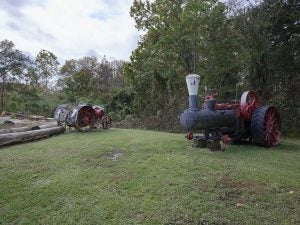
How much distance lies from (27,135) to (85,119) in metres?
2.67

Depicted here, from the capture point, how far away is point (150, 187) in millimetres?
6062

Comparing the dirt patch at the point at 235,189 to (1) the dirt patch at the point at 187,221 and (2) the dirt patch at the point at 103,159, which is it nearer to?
(1) the dirt patch at the point at 187,221

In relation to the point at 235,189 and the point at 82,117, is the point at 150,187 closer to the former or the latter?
the point at 235,189

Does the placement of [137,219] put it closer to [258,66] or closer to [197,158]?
[197,158]

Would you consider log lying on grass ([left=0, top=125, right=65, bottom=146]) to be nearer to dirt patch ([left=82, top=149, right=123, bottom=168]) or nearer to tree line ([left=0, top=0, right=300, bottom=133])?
dirt patch ([left=82, top=149, right=123, bottom=168])

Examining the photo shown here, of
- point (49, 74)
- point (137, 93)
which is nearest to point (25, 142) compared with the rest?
point (137, 93)

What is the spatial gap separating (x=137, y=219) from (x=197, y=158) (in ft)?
10.4

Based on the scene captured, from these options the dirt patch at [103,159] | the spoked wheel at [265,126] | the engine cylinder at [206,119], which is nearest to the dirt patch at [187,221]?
the dirt patch at [103,159]

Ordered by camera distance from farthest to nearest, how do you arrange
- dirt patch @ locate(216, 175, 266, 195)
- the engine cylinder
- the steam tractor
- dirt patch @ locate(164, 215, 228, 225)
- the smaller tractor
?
the smaller tractor
the steam tractor
the engine cylinder
dirt patch @ locate(216, 175, 266, 195)
dirt patch @ locate(164, 215, 228, 225)

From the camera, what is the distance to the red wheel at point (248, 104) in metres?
9.80

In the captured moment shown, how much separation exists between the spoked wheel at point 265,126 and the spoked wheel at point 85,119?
6549mm

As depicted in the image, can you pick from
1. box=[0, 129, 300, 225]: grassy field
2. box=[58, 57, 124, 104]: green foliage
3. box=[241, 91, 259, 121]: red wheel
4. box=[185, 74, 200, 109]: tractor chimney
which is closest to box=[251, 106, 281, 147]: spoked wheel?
box=[241, 91, 259, 121]: red wheel

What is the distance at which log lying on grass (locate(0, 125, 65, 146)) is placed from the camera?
10804 millimetres

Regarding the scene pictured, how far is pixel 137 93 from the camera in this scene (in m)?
21.7
